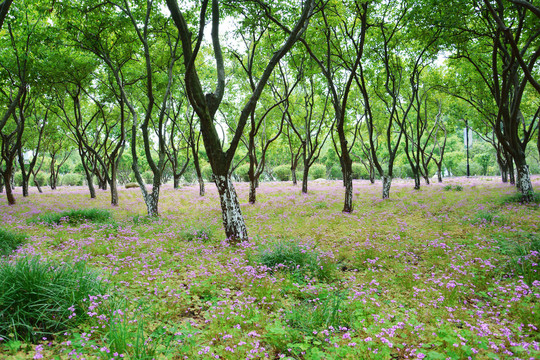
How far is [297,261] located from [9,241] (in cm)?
757

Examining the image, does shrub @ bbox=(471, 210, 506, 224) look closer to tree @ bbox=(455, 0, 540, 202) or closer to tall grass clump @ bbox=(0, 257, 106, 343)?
tree @ bbox=(455, 0, 540, 202)

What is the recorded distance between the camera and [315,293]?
4777mm

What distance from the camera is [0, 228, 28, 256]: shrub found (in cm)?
665

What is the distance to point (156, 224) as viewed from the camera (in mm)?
10820

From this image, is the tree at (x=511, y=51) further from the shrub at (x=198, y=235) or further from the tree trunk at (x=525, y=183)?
the shrub at (x=198, y=235)

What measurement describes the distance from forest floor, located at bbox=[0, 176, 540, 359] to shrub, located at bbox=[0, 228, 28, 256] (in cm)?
26

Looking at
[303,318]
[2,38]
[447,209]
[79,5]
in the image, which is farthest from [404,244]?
[2,38]

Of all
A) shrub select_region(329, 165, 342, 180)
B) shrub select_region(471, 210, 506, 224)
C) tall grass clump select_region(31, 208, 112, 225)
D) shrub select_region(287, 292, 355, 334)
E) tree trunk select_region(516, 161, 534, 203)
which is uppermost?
shrub select_region(329, 165, 342, 180)

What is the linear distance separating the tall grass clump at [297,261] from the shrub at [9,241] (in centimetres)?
615

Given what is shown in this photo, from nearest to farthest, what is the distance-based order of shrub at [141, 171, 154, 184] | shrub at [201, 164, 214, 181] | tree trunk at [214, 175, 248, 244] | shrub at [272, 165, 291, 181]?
tree trunk at [214, 175, 248, 244]
shrub at [272, 165, 291, 181]
shrub at [141, 171, 154, 184]
shrub at [201, 164, 214, 181]

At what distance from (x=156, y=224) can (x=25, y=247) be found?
418 cm

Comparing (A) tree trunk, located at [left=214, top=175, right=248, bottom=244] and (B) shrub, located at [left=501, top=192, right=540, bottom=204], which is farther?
(B) shrub, located at [left=501, top=192, right=540, bottom=204]

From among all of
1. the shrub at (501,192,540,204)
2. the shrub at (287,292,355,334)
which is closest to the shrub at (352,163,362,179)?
the shrub at (501,192,540,204)

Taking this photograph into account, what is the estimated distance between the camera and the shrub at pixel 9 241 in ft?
21.8
